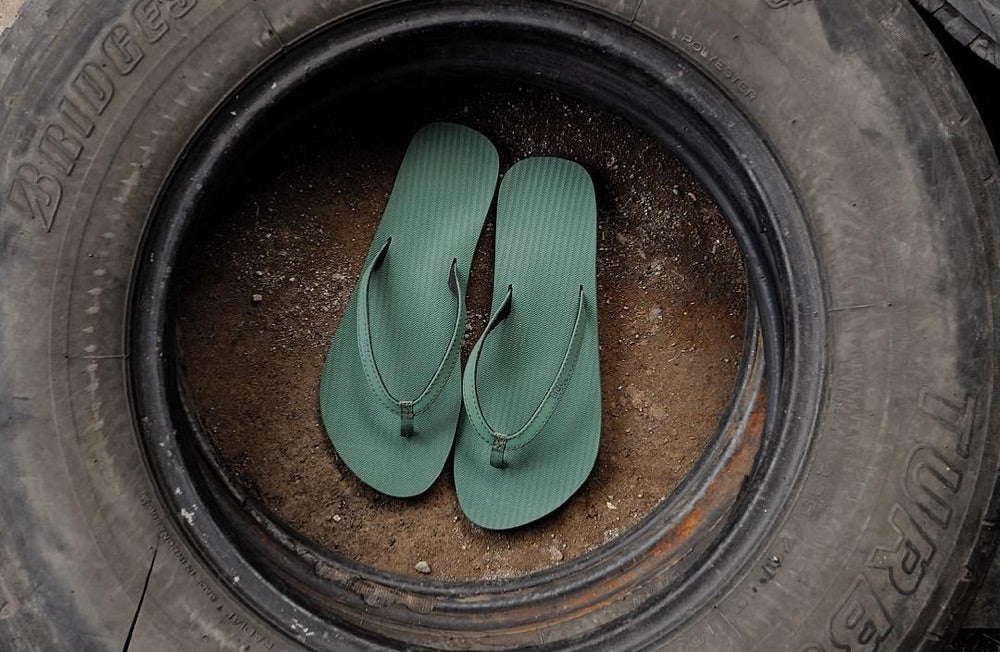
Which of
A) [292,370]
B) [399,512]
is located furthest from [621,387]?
[292,370]

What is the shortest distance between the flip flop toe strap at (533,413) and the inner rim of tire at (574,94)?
0.24 meters

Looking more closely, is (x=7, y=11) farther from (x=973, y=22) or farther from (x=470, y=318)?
(x=973, y=22)

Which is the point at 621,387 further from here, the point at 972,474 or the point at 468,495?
the point at 972,474

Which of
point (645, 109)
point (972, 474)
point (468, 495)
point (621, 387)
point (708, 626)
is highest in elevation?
point (645, 109)

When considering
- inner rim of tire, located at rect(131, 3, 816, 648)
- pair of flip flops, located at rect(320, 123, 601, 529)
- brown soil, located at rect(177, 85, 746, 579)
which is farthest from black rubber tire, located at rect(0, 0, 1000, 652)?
pair of flip flops, located at rect(320, 123, 601, 529)

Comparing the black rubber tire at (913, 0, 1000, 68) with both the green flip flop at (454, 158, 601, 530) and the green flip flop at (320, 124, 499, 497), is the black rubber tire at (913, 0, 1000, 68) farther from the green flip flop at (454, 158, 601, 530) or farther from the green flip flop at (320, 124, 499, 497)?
the green flip flop at (320, 124, 499, 497)

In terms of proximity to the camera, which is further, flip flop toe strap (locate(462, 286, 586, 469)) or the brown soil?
the brown soil

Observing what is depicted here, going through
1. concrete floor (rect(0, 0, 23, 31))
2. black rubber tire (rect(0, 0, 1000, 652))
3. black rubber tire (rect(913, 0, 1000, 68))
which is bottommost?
black rubber tire (rect(0, 0, 1000, 652))

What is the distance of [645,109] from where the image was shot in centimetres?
136

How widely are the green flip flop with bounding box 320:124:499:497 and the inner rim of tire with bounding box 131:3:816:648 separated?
215 mm

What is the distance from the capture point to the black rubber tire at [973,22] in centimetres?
122

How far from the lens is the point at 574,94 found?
142 centimetres

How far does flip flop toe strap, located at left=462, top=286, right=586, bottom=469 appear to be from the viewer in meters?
1.44

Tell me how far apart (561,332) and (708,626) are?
0.60 m
